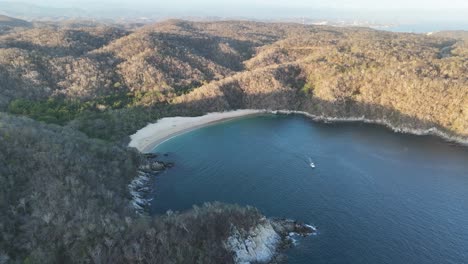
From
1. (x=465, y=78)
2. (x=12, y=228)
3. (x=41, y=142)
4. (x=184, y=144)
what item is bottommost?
(x=184, y=144)

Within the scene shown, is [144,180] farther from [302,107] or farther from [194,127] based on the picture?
[302,107]

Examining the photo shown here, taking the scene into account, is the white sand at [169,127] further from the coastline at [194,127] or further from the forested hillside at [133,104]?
the forested hillside at [133,104]

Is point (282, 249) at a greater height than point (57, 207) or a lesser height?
lesser

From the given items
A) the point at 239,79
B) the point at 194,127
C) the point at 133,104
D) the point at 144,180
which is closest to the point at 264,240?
the point at 144,180

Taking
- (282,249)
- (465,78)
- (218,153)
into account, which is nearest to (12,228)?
(282,249)

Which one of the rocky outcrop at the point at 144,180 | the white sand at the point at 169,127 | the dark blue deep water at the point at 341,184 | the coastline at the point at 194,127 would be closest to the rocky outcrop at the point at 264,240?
the dark blue deep water at the point at 341,184

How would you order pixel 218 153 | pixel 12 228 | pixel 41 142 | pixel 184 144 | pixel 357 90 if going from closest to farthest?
pixel 12 228
pixel 41 142
pixel 218 153
pixel 184 144
pixel 357 90

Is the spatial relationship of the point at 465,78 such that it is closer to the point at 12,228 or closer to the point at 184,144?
the point at 184,144
